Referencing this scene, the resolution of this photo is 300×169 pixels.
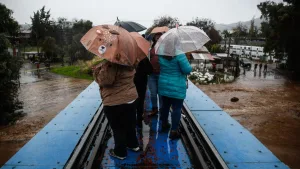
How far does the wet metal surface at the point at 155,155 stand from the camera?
326 cm

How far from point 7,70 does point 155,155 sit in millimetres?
13691

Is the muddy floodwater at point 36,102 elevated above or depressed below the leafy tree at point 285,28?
below

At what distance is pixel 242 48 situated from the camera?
5162cm

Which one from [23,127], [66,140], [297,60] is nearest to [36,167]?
[66,140]

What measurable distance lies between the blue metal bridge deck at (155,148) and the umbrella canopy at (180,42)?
52.1 inches

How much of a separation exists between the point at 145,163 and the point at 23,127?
12.5m

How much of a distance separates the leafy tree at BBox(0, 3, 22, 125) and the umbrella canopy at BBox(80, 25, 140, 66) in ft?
44.2

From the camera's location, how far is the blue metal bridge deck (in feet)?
10.3

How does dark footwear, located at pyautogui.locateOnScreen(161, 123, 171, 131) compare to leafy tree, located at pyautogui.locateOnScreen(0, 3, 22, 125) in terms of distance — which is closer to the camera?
dark footwear, located at pyautogui.locateOnScreen(161, 123, 171, 131)

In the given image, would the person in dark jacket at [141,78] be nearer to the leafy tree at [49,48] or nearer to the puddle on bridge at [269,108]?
the puddle on bridge at [269,108]

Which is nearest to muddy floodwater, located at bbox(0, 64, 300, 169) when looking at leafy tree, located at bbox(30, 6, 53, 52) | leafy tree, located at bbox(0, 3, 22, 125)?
leafy tree, located at bbox(0, 3, 22, 125)

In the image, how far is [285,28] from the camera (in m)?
26.2

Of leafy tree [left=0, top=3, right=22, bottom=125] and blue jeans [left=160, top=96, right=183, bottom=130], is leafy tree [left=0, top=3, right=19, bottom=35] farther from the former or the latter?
blue jeans [left=160, top=96, right=183, bottom=130]

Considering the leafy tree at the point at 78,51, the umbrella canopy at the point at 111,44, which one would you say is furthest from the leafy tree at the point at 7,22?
the leafy tree at the point at 78,51
